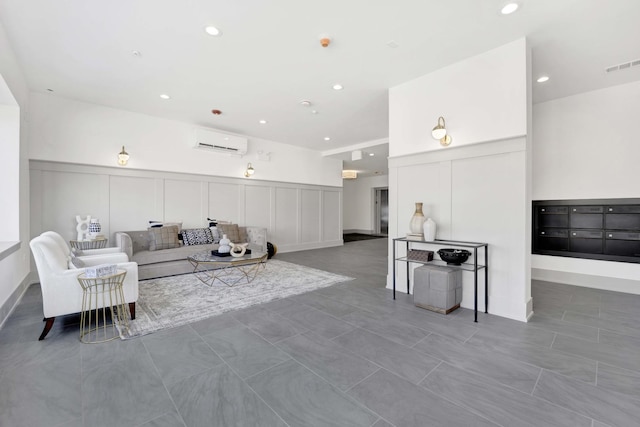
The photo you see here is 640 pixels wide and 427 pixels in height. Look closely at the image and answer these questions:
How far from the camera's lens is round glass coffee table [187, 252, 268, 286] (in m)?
4.15

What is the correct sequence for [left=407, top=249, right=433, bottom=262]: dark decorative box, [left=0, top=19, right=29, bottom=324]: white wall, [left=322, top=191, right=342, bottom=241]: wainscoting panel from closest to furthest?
[left=0, top=19, right=29, bottom=324]: white wall < [left=407, top=249, right=433, bottom=262]: dark decorative box < [left=322, top=191, right=342, bottom=241]: wainscoting panel

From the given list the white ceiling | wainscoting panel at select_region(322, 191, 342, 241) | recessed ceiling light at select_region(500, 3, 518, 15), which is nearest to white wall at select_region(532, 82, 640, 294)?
the white ceiling

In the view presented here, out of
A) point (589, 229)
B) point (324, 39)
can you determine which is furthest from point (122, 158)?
point (589, 229)

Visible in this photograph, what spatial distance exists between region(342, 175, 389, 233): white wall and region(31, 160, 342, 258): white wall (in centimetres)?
460

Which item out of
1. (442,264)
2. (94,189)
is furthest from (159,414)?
(94,189)

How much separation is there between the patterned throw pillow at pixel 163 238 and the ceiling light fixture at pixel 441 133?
489cm

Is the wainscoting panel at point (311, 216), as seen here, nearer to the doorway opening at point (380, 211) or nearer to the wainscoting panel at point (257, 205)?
the wainscoting panel at point (257, 205)

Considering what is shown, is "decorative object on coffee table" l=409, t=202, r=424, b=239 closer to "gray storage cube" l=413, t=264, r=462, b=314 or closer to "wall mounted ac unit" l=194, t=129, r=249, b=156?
"gray storage cube" l=413, t=264, r=462, b=314

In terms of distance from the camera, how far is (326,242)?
9.15m

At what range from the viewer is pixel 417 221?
3727 mm

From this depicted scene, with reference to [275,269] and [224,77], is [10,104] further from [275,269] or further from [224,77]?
[275,269]

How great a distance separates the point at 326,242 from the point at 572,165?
6338 millimetres

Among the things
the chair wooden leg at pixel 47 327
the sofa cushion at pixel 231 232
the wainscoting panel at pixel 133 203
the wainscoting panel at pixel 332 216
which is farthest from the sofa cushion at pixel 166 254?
the wainscoting panel at pixel 332 216

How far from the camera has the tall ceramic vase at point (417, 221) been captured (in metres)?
3.71
